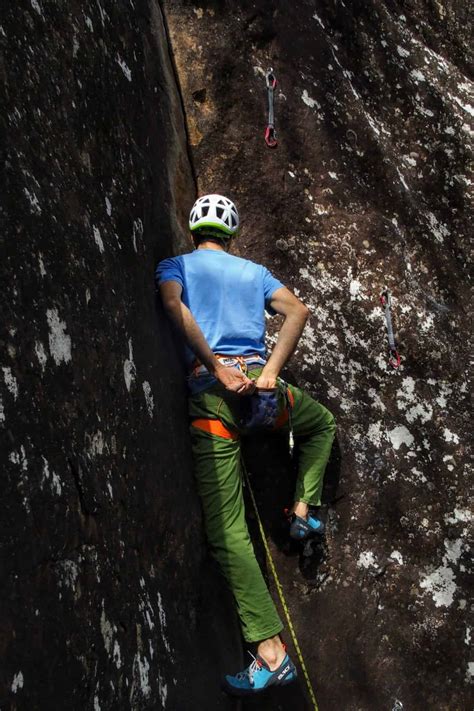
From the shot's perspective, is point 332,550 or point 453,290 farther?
point 453,290

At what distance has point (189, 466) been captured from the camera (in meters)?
5.24

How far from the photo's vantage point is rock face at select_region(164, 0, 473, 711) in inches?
235

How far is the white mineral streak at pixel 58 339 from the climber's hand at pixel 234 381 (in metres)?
1.60

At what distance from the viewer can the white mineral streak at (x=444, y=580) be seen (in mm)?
6148

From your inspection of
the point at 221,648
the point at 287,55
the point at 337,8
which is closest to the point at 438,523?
the point at 221,648

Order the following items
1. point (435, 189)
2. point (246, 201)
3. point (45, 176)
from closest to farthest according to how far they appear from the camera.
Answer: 1. point (45, 176)
2. point (246, 201)
3. point (435, 189)

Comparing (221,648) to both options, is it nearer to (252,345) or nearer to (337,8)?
(252,345)

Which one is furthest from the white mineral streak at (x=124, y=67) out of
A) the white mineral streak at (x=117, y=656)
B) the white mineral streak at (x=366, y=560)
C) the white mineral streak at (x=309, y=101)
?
the white mineral streak at (x=366, y=560)

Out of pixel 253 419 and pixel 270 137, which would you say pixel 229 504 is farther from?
pixel 270 137

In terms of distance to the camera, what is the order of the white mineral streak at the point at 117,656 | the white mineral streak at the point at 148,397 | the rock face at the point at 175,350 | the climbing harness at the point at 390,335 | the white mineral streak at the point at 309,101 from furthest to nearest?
the white mineral streak at the point at 309,101 < the climbing harness at the point at 390,335 < the white mineral streak at the point at 148,397 < the white mineral streak at the point at 117,656 < the rock face at the point at 175,350

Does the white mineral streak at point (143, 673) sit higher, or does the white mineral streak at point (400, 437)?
the white mineral streak at point (143, 673)

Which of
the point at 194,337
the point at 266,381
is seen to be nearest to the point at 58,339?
the point at 194,337

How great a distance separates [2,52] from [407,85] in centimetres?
569

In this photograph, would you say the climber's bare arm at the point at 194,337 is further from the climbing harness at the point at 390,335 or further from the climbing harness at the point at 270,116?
the climbing harness at the point at 270,116
